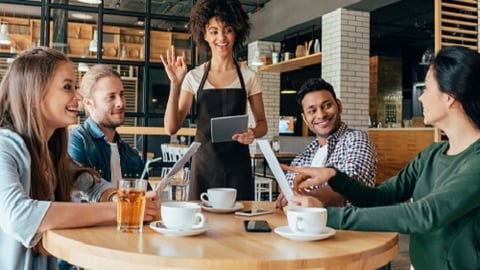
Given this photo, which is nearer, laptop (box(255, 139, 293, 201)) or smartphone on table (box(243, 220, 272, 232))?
smartphone on table (box(243, 220, 272, 232))

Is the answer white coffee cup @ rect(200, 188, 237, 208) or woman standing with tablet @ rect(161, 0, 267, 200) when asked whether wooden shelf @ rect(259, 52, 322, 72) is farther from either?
white coffee cup @ rect(200, 188, 237, 208)

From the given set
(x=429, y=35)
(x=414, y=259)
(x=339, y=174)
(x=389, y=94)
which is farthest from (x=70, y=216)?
(x=389, y=94)

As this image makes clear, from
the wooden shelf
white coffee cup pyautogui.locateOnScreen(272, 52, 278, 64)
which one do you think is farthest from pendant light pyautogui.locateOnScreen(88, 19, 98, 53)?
white coffee cup pyautogui.locateOnScreen(272, 52, 278, 64)

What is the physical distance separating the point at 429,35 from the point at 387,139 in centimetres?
289

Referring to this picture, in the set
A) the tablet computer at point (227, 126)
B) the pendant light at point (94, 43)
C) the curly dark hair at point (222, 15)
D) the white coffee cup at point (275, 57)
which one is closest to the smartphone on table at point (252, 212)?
the tablet computer at point (227, 126)

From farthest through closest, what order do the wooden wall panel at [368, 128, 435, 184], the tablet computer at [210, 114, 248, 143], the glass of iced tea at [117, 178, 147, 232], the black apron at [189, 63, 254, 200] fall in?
the wooden wall panel at [368, 128, 435, 184] < the black apron at [189, 63, 254, 200] < the tablet computer at [210, 114, 248, 143] < the glass of iced tea at [117, 178, 147, 232]

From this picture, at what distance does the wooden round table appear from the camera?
0.90 m

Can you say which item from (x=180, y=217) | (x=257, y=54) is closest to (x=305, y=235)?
(x=180, y=217)

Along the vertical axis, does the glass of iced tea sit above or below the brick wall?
below

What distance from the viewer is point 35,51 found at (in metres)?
1.40

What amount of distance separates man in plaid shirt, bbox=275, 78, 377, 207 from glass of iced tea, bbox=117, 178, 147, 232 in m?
0.57

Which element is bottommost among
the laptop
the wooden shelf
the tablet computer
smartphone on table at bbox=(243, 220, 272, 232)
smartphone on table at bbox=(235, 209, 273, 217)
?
smartphone on table at bbox=(235, 209, 273, 217)

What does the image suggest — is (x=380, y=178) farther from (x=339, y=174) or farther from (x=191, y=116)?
(x=339, y=174)

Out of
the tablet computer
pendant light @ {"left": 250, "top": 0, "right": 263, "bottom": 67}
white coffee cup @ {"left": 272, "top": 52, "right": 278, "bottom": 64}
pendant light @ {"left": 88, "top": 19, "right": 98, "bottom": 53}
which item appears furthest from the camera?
white coffee cup @ {"left": 272, "top": 52, "right": 278, "bottom": 64}
